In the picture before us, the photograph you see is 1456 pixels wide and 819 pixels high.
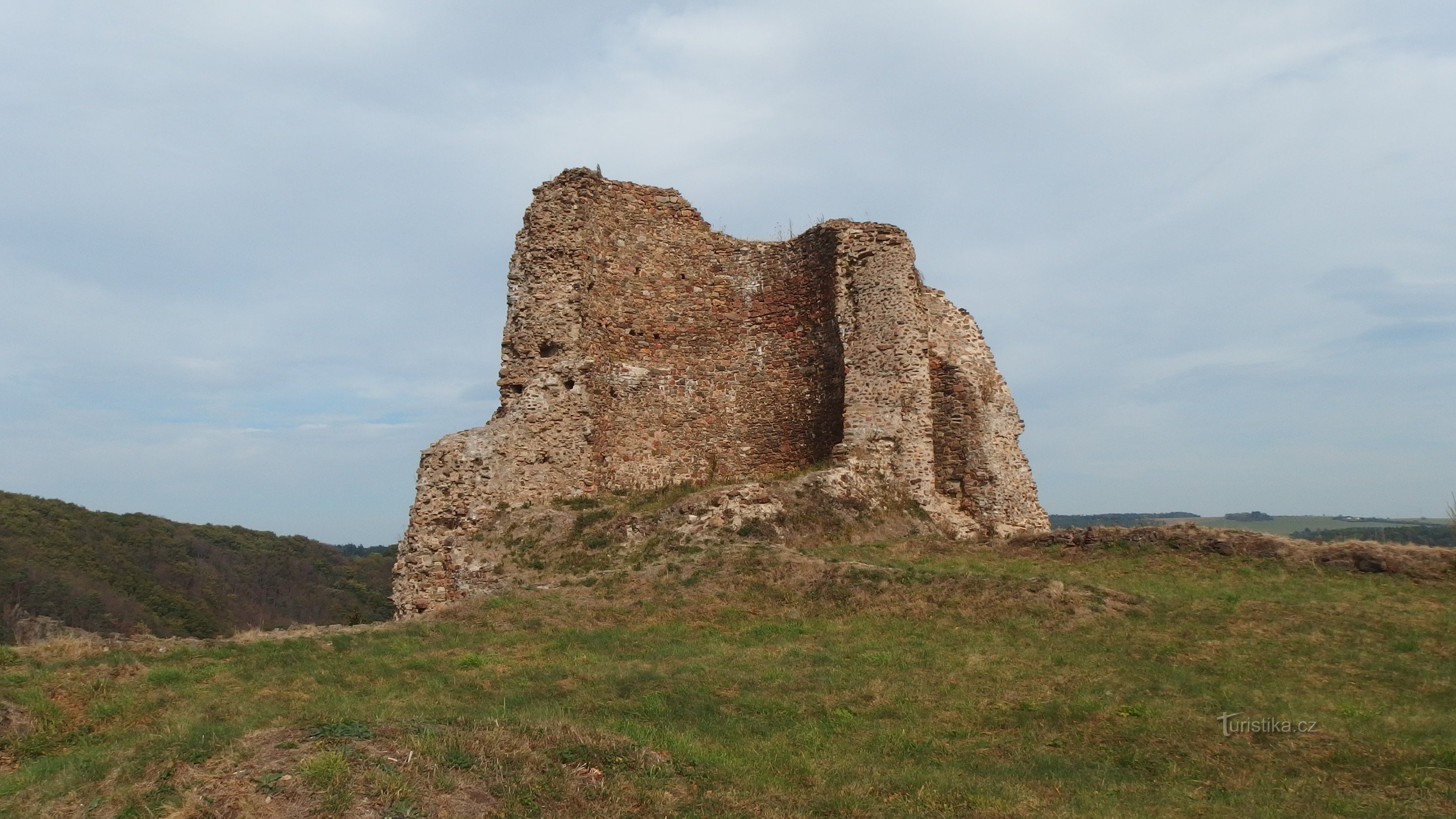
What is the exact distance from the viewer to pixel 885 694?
927cm

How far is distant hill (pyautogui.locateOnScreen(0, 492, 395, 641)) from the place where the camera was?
122ft

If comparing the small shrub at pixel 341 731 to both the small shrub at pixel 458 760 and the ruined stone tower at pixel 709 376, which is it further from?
the ruined stone tower at pixel 709 376

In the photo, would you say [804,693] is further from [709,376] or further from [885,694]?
[709,376]

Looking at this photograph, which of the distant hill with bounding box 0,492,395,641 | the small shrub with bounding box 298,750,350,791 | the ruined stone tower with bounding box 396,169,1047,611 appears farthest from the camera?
the distant hill with bounding box 0,492,395,641

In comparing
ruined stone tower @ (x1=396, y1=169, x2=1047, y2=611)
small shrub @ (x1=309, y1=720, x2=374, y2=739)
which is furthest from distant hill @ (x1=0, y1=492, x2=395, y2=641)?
small shrub @ (x1=309, y1=720, x2=374, y2=739)

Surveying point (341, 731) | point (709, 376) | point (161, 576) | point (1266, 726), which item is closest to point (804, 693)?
point (1266, 726)

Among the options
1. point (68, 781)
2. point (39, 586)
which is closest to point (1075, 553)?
point (68, 781)

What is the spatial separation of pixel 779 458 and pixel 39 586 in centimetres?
3439

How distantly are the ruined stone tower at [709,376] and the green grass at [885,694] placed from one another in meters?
4.15

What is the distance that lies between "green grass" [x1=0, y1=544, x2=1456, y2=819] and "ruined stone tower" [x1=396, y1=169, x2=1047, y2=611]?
13.6 ft

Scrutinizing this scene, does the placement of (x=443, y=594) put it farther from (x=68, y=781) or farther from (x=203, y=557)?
(x=203, y=557)

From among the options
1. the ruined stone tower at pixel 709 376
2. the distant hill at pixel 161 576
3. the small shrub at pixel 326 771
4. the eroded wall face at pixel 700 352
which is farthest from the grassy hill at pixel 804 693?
the distant hill at pixel 161 576

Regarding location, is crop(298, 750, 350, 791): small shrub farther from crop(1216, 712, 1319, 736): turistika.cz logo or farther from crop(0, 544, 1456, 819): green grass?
crop(1216, 712, 1319, 736): turistika.cz logo

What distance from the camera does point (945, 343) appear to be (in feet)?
66.2
